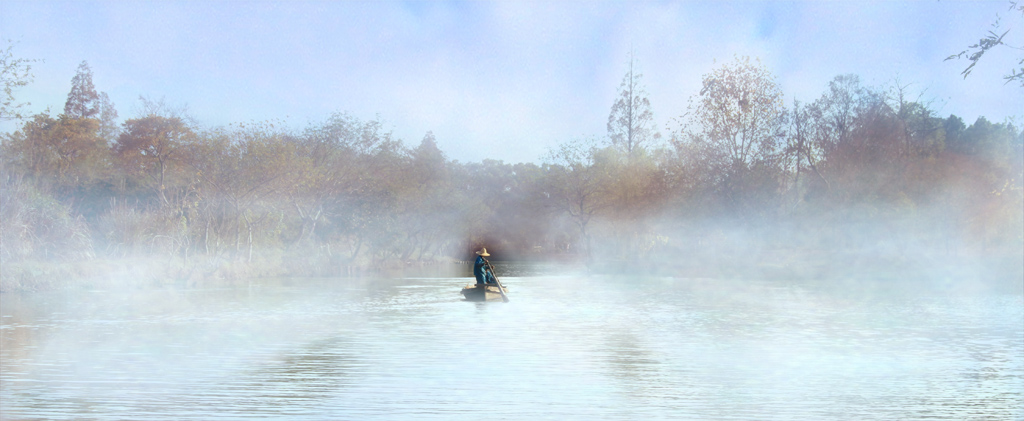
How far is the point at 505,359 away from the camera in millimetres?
13273

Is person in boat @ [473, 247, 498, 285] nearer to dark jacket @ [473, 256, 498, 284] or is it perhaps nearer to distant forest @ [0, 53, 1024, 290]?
dark jacket @ [473, 256, 498, 284]

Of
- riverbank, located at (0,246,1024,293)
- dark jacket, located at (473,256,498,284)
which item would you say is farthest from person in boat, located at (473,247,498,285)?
riverbank, located at (0,246,1024,293)

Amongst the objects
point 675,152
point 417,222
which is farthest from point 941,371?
point 417,222

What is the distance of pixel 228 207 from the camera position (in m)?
41.6

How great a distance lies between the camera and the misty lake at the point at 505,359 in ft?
30.8

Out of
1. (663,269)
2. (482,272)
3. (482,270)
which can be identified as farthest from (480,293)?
(663,269)

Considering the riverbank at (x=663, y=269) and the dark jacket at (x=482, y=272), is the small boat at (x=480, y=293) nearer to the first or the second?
the dark jacket at (x=482, y=272)

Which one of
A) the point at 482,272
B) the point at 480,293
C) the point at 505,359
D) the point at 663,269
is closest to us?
the point at 505,359

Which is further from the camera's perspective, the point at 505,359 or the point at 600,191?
the point at 600,191

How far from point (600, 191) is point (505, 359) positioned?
1625 inches

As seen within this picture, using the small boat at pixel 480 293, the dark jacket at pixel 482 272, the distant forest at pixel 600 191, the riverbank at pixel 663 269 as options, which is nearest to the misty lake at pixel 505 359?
the small boat at pixel 480 293

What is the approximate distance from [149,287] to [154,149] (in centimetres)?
2292

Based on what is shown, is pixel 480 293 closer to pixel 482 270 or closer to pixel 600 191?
pixel 482 270

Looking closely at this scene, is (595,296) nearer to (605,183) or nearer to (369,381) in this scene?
(369,381)
